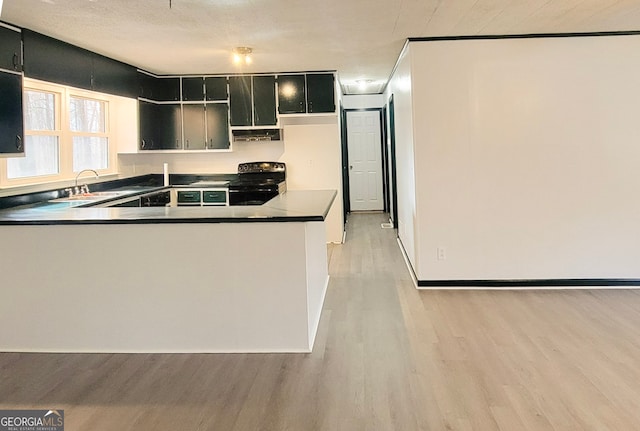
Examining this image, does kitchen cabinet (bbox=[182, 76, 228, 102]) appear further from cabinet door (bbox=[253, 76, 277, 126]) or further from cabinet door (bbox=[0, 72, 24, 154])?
cabinet door (bbox=[0, 72, 24, 154])

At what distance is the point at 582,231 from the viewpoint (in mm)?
4129

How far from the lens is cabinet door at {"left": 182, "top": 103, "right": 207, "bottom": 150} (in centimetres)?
590

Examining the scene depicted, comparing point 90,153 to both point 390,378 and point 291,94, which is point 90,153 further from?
point 390,378

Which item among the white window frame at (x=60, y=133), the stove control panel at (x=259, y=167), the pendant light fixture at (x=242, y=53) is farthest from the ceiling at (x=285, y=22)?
the stove control panel at (x=259, y=167)

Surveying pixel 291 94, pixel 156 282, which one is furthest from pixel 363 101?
pixel 156 282

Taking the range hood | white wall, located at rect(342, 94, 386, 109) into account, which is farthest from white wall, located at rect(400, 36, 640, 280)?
white wall, located at rect(342, 94, 386, 109)

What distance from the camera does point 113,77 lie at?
473cm

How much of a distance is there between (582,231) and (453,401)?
2626mm

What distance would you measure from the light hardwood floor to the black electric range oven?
244 centimetres

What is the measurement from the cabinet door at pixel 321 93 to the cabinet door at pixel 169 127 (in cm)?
172

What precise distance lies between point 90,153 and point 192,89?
1510 millimetres

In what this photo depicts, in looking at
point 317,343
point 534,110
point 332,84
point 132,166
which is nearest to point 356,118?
point 332,84

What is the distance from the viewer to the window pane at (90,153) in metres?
4.88

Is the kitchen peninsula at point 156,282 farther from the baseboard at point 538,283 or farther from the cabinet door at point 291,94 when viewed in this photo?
the cabinet door at point 291,94
